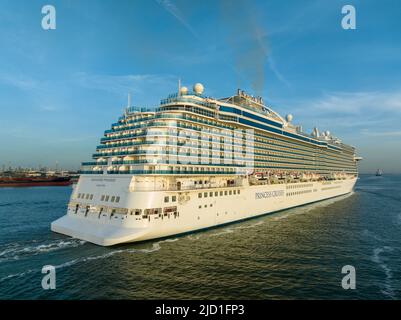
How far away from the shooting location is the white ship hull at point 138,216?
29500 mm

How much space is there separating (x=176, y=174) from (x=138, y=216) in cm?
740

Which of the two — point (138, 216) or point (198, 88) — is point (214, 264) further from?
point (198, 88)

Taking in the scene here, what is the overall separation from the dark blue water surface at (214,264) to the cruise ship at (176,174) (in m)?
2.25

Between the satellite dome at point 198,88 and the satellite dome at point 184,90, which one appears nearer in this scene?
the satellite dome at point 184,90

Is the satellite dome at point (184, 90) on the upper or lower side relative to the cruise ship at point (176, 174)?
upper

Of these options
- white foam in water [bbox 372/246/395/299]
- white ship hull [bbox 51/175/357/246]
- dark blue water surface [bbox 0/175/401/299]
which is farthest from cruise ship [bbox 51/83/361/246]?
white foam in water [bbox 372/246/395/299]

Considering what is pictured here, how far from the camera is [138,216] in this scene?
96.6ft

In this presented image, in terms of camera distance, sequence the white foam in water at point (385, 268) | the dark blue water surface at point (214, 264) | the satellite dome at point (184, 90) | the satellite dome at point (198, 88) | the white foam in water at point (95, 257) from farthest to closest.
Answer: the satellite dome at point (198, 88) < the satellite dome at point (184, 90) < the white foam in water at point (95, 257) < the white foam in water at point (385, 268) < the dark blue water surface at point (214, 264)

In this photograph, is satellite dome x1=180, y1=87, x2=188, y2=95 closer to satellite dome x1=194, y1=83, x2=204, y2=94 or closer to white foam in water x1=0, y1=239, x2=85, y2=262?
satellite dome x1=194, y1=83, x2=204, y2=94

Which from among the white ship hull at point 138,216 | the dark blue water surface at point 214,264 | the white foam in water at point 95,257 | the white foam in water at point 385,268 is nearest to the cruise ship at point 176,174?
the white ship hull at point 138,216

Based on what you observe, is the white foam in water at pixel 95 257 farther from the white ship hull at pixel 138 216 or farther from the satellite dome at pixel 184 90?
the satellite dome at pixel 184 90

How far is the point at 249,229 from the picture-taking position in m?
38.4
